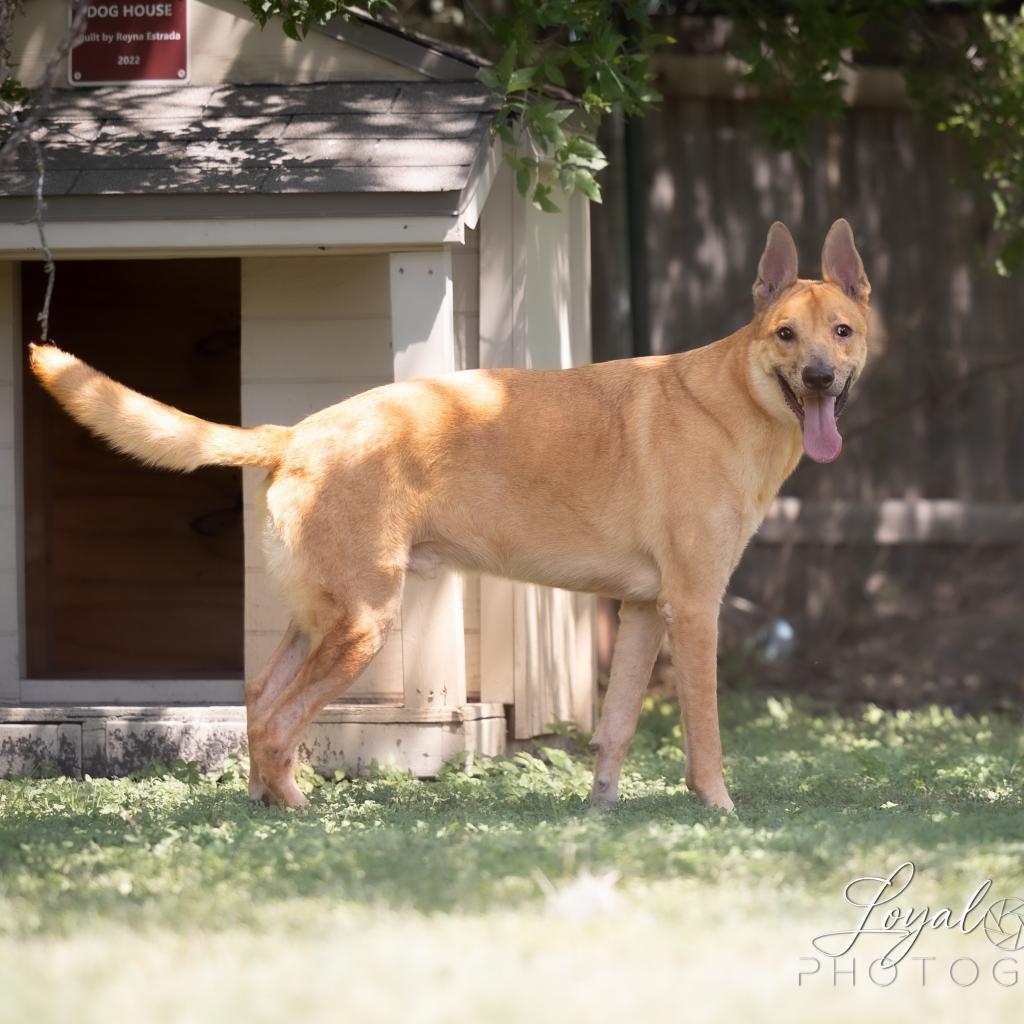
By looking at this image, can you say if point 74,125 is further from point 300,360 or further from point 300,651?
point 300,651

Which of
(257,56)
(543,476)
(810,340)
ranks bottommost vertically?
(543,476)

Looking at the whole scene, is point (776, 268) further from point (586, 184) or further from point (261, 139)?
point (261, 139)

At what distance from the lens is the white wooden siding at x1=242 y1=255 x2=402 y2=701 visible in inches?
267

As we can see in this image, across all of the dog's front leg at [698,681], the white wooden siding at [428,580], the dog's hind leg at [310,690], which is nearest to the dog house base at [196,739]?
the white wooden siding at [428,580]

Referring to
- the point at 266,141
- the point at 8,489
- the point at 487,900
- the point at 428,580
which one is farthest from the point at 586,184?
the point at 487,900

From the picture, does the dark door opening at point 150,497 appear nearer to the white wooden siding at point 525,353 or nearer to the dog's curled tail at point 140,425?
the white wooden siding at point 525,353

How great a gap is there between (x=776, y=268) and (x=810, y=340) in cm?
47

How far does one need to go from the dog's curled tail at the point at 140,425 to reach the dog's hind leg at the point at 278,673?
0.70m

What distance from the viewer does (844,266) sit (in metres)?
5.53

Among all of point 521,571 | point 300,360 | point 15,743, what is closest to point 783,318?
point 521,571

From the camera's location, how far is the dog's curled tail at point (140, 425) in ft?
16.8

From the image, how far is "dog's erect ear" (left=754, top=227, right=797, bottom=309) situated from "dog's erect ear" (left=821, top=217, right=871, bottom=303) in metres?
0.13

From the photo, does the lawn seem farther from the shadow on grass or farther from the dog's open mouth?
the dog's open mouth

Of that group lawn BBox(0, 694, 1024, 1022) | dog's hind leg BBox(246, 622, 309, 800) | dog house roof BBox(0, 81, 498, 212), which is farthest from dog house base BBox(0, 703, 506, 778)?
dog house roof BBox(0, 81, 498, 212)
